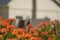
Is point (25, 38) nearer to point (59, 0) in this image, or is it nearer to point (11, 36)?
point (11, 36)

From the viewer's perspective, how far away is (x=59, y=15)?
70.3ft

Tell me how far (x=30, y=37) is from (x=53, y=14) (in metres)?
18.3

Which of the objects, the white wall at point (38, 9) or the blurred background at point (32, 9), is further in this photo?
the white wall at point (38, 9)

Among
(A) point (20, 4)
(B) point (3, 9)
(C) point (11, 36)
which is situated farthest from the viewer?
(A) point (20, 4)

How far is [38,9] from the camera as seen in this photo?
2183cm

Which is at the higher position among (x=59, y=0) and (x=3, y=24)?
(x=59, y=0)

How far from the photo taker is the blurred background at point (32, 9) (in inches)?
806

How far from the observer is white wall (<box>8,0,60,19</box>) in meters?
20.8

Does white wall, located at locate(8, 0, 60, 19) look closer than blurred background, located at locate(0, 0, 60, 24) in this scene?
No

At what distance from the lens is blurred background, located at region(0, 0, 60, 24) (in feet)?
67.2

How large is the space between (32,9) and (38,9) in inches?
23.7

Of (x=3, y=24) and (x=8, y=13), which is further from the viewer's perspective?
(x=8, y=13)

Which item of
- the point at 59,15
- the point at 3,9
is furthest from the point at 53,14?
the point at 3,9

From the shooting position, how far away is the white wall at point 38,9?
20797 mm
